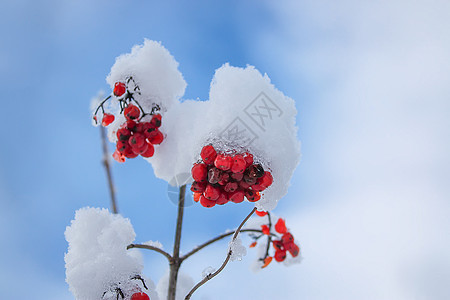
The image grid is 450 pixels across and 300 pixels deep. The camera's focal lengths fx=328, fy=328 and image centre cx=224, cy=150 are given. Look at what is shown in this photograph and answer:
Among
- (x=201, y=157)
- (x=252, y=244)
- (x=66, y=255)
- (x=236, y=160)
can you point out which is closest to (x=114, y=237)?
(x=66, y=255)

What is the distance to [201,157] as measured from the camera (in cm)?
132

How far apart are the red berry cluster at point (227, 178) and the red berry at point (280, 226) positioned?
0.86 meters

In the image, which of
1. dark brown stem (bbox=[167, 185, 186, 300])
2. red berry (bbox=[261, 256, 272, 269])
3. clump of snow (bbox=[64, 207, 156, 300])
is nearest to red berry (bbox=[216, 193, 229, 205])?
dark brown stem (bbox=[167, 185, 186, 300])

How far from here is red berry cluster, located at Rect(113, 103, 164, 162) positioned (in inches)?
63.7

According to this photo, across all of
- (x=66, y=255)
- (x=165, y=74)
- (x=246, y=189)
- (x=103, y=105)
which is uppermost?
(x=165, y=74)

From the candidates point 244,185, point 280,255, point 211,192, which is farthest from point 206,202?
point 280,255

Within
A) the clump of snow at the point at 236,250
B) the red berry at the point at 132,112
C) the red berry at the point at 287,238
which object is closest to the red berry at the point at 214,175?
the clump of snow at the point at 236,250

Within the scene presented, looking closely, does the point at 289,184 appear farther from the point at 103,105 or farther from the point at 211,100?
the point at 103,105

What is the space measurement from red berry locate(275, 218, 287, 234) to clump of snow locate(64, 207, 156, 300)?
3.14ft

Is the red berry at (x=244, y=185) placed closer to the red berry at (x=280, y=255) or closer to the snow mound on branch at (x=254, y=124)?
the snow mound on branch at (x=254, y=124)

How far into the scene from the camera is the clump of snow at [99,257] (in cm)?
129

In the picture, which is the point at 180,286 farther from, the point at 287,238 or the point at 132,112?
the point at 132,112

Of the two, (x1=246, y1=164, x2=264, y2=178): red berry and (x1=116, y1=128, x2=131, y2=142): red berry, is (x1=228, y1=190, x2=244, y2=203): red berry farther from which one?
(x1=116, y1=128, x2=131, y2=142): red berry

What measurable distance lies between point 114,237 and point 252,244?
1.15 metres
